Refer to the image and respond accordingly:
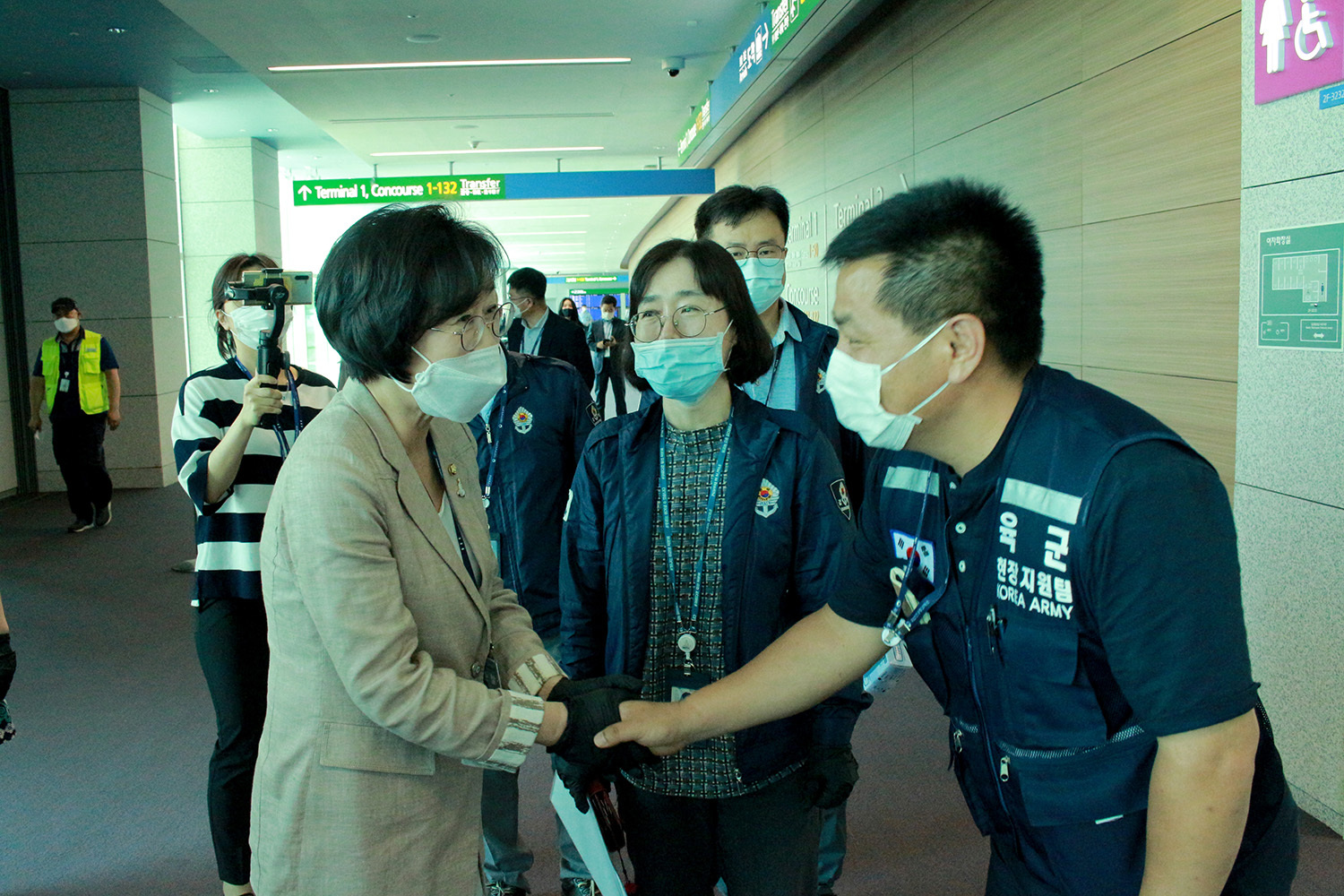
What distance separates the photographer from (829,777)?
168 centimetres

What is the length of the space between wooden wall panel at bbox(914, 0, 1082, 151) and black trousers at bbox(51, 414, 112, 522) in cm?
626

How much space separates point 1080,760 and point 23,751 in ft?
13.0

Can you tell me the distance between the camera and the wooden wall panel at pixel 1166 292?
3033mm

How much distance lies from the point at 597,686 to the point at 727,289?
83 centimetres

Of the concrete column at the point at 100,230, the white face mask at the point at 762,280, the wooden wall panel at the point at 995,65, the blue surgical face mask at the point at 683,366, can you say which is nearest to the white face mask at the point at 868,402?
the blue surgical face mask at the point at 683,366

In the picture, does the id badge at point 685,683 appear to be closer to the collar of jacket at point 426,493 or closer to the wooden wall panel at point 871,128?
the collar of jacket at point 426,493

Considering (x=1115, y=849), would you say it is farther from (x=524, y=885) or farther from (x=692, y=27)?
(x=692, y=27)

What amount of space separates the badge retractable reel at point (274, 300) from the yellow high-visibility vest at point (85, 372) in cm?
554

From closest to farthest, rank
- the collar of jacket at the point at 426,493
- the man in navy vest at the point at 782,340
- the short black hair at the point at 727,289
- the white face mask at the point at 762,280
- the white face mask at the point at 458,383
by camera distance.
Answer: the collar of jacket at the point at 426,493
the white face mask at the point at 458,383
the short black hair at the point at 727,289
the man in navy vest at the point at 782,340
the white face mask at the point at 762,280

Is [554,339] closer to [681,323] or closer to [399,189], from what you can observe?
[681,323]

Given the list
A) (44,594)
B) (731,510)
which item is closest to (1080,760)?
(731,510)

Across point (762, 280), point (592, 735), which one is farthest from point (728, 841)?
point (762, 280)

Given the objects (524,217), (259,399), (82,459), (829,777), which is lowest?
(829,777)

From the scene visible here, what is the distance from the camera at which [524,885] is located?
8.79 ft
